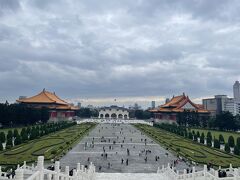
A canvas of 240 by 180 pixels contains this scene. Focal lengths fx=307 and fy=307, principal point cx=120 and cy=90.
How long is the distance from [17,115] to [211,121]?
45.9 m

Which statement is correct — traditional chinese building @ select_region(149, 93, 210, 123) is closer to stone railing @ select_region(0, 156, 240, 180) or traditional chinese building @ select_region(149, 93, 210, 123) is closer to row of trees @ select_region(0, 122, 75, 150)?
row of trees @ select_region(0, 122, 75, 150)

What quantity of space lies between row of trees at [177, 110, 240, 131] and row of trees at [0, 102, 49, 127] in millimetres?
36691

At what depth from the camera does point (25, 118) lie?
6938 cm

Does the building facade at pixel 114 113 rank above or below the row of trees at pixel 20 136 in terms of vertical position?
above

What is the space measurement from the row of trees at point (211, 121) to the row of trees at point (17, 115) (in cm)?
3669

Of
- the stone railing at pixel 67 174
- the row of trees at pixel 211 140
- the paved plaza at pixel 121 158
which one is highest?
the stone railing at pixel 67 174

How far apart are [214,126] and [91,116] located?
7990 centimetres

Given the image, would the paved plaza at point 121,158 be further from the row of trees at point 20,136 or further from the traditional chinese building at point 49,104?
the traditional chinese building at point 49,104

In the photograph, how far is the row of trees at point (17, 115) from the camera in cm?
6275

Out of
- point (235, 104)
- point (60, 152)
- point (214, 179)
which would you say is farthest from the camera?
point (235, 104)

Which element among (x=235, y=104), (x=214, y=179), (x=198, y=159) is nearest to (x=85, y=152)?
(x=198, y=159)

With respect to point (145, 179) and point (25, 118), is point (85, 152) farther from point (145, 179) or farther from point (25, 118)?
point (25, 118)


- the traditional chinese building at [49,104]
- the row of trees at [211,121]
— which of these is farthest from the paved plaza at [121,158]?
the traditional chinese building at [49,104]

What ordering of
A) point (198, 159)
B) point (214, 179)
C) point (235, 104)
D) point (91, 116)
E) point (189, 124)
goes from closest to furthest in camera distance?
point (214, 179) → point (198, 159) → point (189, 124) → point (91, 116) → point (235, 104)
